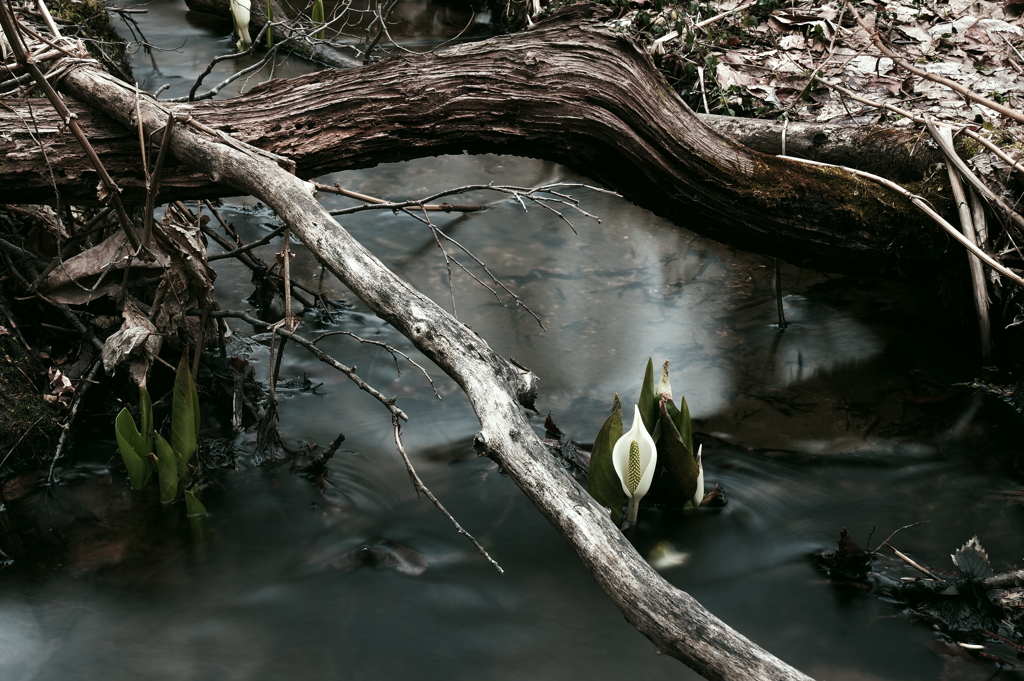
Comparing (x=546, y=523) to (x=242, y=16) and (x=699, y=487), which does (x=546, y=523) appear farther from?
(x=242, y=16)

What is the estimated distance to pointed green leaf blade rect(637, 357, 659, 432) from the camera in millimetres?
2635

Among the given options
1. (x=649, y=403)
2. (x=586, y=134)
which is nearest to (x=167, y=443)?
(x=649, y=403)

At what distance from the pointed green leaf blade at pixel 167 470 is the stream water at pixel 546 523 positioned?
17 centimetres

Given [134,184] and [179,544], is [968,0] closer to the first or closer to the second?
[134,184]

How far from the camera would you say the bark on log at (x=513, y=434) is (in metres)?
1.42

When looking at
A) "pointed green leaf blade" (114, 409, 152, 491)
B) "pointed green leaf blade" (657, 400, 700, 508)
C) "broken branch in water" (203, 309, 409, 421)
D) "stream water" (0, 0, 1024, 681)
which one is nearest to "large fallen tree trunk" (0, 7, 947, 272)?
"broken branch in water" (203, 309, 409, 421)

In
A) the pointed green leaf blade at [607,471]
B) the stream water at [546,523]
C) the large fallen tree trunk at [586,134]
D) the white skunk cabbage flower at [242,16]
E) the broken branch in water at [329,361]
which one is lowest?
the stream water at [546,523]

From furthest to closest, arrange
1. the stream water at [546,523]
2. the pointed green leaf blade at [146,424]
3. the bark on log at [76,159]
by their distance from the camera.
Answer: the bark on log at [76,159] < the pointed green leaf blade at [146,424] < the stream water at [546,523]

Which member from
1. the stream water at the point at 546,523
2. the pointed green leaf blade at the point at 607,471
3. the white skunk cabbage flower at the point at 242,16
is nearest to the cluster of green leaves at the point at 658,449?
the pointed green leaf blade at the point at 607,471

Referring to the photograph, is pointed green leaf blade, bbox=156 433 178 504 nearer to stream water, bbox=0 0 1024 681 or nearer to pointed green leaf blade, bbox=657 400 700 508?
stream water, bbox=0 0 1024 681

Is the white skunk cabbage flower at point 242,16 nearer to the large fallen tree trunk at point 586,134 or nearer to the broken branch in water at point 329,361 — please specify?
the large fallen tree trunk at point 586,134

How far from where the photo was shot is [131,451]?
259 cm

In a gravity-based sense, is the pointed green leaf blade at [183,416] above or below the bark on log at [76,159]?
below

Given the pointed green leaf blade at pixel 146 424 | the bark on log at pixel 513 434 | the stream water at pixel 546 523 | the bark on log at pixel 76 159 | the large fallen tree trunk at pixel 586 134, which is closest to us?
the bark on log at pixel 513 434
